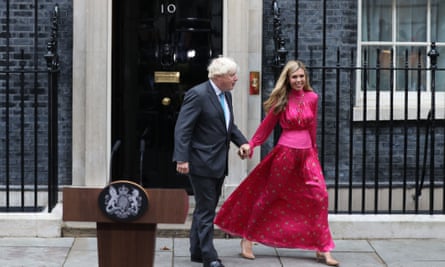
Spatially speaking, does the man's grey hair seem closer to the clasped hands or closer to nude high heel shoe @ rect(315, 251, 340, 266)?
the clasped hands

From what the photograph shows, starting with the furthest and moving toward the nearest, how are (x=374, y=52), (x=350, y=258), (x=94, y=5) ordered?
(x=374, y=52)
(x=94, y=5)
(x=350, y=258)

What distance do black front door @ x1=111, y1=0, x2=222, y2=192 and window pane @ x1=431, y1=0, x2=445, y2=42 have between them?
2121 millimetres

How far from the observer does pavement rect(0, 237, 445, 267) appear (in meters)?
7.73

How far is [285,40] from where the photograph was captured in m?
9.10

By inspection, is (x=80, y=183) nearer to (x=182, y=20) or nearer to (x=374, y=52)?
(x=182, y=20)

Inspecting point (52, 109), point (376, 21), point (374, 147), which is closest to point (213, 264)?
point (52, 109)

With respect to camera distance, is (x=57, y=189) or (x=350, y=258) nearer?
(x=350, y=258)

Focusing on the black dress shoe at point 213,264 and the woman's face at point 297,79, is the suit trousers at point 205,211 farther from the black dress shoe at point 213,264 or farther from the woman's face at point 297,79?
the woman's face at point 297,79

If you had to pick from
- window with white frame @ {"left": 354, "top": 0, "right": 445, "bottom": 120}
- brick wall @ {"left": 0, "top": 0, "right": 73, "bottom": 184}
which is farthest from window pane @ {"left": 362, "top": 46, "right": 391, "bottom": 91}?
brick wall @ {"left": 0, "top": 0, "right": 73, "bottom": 184}

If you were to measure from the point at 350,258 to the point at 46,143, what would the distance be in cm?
306

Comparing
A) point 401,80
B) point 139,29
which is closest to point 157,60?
point 139,29

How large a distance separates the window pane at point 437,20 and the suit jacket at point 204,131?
3.14 metres

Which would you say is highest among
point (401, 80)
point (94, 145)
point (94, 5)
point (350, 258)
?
point (94, 5)

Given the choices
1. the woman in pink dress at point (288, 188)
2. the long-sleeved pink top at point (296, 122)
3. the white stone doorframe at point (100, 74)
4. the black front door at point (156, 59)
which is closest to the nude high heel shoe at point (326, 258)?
the woman in pink dress at point (288, 188)
